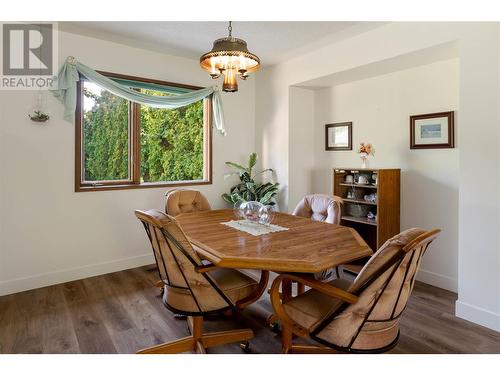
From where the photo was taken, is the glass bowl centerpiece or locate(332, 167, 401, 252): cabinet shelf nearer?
the glass bowl centerpiece

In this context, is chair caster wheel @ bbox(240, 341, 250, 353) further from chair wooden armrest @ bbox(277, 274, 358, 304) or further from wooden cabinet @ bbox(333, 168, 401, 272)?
wooden cabinet @ bbox(333, 168, 401, 272)

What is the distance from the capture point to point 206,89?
3.93 meters

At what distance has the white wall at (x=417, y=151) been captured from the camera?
117 inches

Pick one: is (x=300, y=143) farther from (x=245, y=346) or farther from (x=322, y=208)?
(x=245, y=346)

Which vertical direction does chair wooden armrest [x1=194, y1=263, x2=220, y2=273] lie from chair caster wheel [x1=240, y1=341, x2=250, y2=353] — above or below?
above

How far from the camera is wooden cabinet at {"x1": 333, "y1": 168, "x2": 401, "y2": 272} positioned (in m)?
3.13

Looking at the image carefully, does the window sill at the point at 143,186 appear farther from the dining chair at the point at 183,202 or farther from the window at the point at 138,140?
the dining chair at the point at 183,202

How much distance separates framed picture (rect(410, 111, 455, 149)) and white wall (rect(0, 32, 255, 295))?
8.84 ft

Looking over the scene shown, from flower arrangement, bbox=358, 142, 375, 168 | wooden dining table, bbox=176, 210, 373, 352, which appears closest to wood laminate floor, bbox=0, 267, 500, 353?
wooden dining table, bbox=176, 210, 373, 352

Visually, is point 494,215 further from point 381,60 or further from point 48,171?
point 48,171

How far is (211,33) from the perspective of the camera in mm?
3127

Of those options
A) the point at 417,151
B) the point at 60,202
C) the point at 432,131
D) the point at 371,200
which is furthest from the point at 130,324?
the point at 432,131

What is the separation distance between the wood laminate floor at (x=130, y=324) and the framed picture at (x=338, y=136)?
5.94 feet

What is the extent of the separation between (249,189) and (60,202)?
2.14 metres
